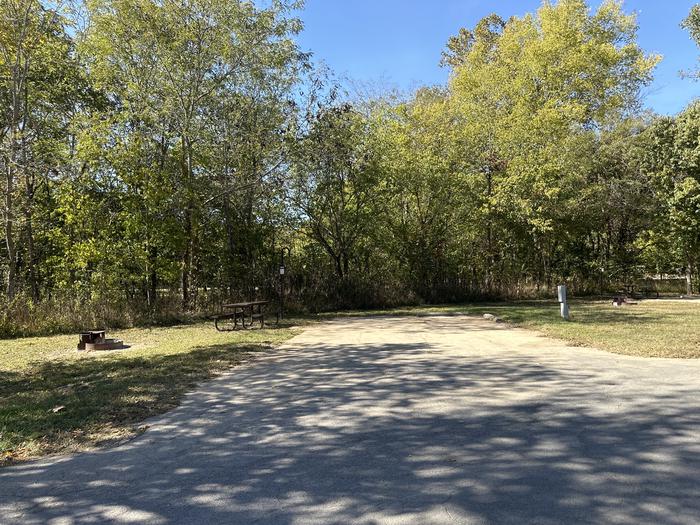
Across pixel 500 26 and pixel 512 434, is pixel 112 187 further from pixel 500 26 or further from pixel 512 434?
pixel 500 26

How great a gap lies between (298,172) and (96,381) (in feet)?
41.1

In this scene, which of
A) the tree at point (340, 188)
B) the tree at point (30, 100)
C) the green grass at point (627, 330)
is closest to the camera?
the green grass at point (627, 330)

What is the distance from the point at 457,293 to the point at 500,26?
22537 millimetres

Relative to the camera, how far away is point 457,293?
75.2 feet

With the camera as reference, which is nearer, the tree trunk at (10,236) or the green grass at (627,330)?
the green grass at (627,330)

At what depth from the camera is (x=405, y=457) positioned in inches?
144

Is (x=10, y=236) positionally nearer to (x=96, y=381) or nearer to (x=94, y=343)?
(x=94, y=343)

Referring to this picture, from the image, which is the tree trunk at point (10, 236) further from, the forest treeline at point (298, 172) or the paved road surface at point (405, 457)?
the paved road surface at point (405, 457)

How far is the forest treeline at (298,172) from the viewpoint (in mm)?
15133

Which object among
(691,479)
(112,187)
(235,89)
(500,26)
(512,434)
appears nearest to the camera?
(691,479)

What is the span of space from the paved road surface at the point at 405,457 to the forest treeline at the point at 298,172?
24.7ft

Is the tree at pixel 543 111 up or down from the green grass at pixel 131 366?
up

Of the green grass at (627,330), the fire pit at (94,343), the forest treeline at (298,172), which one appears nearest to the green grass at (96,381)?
the fire pit at (94,343)

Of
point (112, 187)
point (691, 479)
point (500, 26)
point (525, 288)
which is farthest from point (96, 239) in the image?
point (500, 26)
